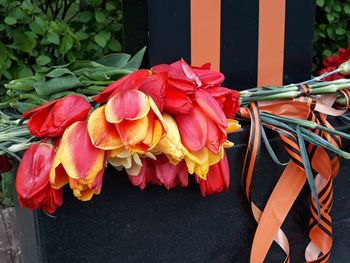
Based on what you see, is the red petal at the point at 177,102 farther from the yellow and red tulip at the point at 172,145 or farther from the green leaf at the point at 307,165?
the green leaf at the point at 307,165

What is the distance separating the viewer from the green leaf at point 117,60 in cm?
115

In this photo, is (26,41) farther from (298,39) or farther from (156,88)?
(156,88)

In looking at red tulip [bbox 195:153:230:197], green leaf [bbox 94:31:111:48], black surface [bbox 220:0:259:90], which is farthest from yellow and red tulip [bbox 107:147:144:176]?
green leaf [bbox 94:31:111:48]

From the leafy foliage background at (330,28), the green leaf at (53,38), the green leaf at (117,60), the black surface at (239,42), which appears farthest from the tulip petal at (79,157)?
the leafy foliage background at (330,28)

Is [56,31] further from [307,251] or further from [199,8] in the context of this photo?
[307,251]

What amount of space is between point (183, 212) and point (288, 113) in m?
0.28

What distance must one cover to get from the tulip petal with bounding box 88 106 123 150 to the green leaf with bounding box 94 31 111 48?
3.35 feet

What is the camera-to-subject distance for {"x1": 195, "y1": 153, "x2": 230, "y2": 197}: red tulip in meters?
0.99

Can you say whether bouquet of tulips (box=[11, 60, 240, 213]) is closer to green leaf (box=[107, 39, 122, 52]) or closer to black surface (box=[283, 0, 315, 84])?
black surface (box=[283, 0, 315, 84])

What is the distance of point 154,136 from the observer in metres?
0.83

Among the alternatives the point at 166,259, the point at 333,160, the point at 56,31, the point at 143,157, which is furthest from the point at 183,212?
the point at 56,31

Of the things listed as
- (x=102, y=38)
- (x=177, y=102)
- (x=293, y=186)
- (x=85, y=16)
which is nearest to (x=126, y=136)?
(x=177, y=102)

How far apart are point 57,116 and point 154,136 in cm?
17

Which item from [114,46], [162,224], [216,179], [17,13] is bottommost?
[162,224]
